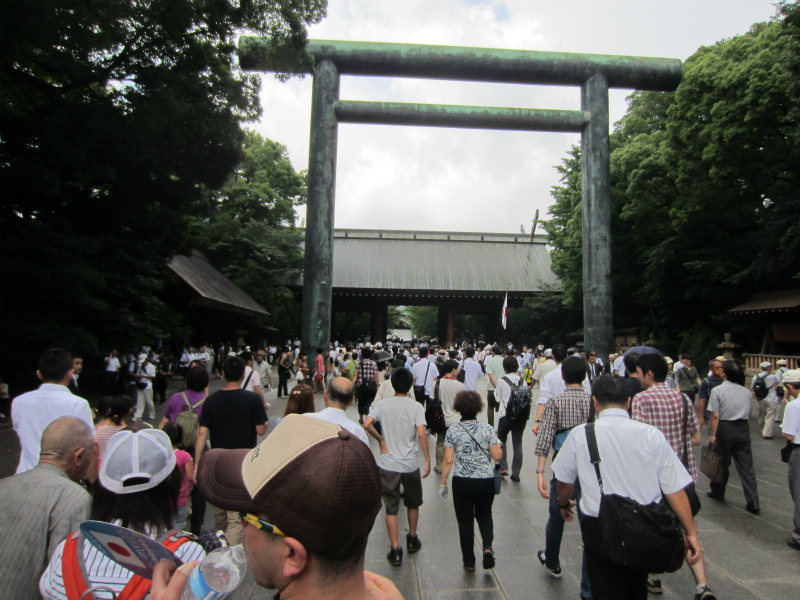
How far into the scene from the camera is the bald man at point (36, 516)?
2043 mm

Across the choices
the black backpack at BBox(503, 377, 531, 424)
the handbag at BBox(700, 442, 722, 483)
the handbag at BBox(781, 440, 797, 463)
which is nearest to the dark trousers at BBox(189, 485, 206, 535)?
the black backpack at BBox(503, 377, 531, 424)

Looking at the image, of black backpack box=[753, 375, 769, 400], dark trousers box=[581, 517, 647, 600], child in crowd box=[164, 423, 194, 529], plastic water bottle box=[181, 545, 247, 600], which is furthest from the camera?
black backpack box=[753, 375, 769, 400]

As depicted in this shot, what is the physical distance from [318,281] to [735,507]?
9.63 m

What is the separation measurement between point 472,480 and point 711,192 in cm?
1662

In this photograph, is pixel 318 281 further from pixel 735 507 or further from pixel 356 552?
pixel 356 552

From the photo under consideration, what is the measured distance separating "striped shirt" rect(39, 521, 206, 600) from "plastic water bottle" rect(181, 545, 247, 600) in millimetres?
321

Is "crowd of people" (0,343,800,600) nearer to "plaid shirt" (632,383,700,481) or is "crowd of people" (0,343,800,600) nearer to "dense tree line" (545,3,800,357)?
"plaid shirt" (632,383,700,481)

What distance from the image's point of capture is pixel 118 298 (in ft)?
38.0

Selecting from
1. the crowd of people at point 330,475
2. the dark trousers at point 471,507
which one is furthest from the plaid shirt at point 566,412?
the dark trousers at point 471,507

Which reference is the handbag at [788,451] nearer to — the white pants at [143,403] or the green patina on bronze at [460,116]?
the white pants at [143,403]

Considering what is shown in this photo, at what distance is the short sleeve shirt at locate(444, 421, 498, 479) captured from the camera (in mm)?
3891

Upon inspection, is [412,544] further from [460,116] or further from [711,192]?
[711,192]

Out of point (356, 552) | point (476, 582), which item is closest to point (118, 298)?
point (476, 582)

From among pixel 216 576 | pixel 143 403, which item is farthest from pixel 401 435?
pixel 143 403
